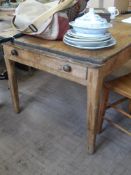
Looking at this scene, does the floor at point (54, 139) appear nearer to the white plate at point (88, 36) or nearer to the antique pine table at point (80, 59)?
the antique pine table at point (80, 59)

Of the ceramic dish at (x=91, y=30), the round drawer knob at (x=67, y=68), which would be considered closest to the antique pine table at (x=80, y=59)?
the round drawer knob at (x=67, y=68)

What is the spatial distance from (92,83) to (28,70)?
155 centimetres

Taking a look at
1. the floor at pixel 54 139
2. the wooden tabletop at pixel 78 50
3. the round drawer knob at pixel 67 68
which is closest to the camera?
the wooden tabletop at pixel 78 50

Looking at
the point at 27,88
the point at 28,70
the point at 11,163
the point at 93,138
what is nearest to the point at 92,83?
the point at 93,138

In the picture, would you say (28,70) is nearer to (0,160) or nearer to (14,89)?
(14,89)

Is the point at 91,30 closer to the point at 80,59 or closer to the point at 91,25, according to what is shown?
the point at 91,25

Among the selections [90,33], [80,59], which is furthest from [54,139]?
[90,33]

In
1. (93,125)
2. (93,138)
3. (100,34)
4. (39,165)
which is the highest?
(100,34)

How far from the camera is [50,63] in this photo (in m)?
1.29

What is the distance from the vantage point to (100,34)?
1.16 meters

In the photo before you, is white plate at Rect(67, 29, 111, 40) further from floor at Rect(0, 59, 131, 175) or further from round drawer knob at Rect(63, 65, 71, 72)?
floor at Rect(0, 59, 131, 175)

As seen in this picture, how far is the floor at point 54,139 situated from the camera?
136 cm

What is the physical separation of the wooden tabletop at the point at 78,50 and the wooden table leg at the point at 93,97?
0.07m

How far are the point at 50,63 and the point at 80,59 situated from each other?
25 centimetres
